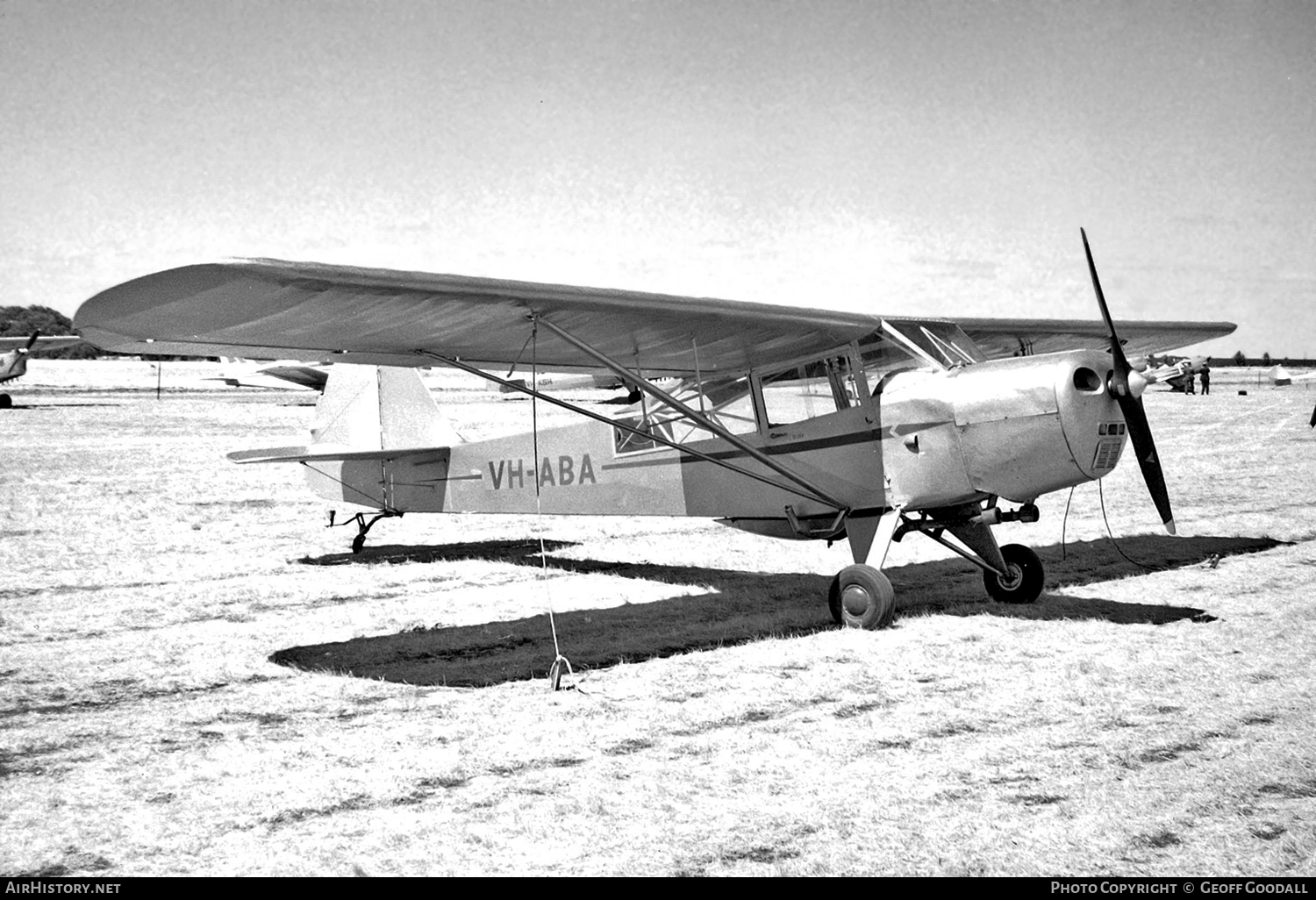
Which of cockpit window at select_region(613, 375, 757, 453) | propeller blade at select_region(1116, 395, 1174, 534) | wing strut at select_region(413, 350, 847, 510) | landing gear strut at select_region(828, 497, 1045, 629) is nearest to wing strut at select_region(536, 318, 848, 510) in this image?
wing strut at select_region(413, 350, 847, 510)

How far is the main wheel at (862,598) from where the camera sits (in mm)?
7043

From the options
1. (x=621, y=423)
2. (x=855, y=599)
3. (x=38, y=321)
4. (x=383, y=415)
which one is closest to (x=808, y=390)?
(x=621, y=423)

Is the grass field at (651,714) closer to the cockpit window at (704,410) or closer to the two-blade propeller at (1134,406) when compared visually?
the two-blade propeller at (1134,406)

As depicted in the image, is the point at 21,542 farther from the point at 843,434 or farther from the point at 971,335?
the point at 971,335

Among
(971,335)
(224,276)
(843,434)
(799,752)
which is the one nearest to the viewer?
(799,752)

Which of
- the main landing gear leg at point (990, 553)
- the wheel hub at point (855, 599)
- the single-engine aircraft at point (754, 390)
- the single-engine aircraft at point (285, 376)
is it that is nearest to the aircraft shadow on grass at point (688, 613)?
the main landing gear leg at point (990, 553)

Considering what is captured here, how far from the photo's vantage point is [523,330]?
24.0ft

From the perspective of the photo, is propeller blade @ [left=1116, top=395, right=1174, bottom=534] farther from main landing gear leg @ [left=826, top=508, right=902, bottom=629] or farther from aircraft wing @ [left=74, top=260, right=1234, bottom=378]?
aircraft wing @ [left=74, top=260, right=1234, bottom=378]

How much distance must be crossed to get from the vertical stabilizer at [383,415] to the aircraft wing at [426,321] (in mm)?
2943

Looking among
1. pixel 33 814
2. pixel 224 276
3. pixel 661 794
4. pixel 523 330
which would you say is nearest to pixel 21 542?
pixel 523 330

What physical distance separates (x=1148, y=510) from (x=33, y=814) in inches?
520

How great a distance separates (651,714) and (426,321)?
9.78 feet

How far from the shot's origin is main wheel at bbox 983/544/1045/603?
795 cm

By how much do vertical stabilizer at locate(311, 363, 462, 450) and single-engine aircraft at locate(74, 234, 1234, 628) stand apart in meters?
1.30
